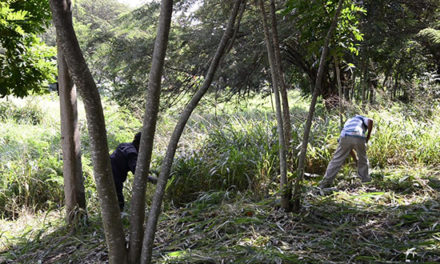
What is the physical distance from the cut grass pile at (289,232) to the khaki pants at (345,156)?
0.33 meters

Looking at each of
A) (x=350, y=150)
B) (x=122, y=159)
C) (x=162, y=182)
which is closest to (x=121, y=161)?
(x=122, y=159)

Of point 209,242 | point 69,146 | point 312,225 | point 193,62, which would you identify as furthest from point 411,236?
point 193,62

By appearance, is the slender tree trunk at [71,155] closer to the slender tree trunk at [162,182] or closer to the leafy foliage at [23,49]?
the leafy foliage at [23,49]

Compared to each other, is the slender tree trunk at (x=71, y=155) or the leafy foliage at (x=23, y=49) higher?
the leafy foliage at (x=23, y=49)

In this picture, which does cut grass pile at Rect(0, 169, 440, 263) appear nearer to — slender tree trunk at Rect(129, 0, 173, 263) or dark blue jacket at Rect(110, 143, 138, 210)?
dark blue jacket at Rect(110, 143, 138, 210)

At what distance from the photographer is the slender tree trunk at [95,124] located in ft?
6.92

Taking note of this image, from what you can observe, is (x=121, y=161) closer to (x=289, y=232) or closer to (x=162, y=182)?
(x=289, y=232)

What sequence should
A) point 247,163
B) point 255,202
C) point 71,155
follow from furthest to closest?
point 247,163 < point 255,202 < point 71,155

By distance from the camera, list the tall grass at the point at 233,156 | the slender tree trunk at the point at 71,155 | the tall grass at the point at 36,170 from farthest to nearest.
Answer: the tall grass at the point at 36,170, the tall grass at the point at 233,156, the slender tree trunk at the point at 71,155

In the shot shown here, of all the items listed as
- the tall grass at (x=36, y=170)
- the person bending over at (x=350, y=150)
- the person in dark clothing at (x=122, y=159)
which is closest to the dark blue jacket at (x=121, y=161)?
the person in dark clothing at (x=122, y=159)

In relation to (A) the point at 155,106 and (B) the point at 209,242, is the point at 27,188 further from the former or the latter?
(A) the point at 155,106

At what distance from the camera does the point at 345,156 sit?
18.0ft

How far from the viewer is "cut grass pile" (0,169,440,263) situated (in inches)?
127

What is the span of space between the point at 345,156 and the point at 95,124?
4.15 metres
